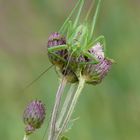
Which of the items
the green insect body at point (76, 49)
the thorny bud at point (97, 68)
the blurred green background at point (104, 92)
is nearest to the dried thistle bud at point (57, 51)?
the green insect body at point (76, 49)

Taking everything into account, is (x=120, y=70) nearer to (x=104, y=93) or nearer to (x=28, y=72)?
(x=104, y=93)

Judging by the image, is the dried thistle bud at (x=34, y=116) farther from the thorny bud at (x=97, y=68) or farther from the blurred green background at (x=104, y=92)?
the blurred green background at (x=104, y=92)

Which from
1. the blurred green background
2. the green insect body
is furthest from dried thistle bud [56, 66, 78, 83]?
the blurred green background

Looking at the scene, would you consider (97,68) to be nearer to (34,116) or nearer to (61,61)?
(61,61)

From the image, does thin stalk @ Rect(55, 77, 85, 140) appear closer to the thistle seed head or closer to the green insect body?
the green insect body

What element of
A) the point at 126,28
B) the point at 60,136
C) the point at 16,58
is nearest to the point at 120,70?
the point at 126,28

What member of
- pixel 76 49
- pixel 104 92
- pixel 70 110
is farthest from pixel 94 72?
pixel 104 92
